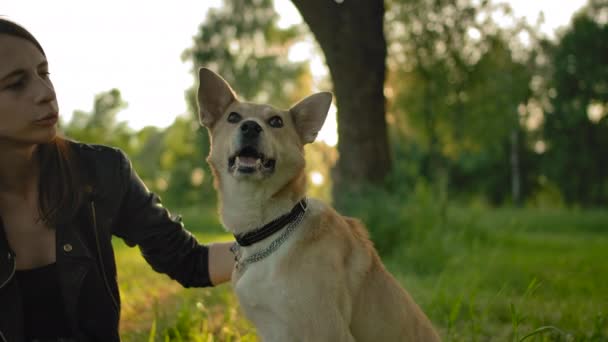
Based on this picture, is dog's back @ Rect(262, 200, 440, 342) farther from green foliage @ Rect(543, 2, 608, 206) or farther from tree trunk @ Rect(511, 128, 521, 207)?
tree trunk @ Rect(511, 128, 521, 207)

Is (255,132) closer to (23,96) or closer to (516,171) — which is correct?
(23,96)

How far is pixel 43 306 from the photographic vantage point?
9.43 ft

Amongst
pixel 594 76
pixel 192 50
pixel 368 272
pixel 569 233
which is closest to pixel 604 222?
pixel 569 233

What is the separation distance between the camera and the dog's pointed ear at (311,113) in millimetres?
3273

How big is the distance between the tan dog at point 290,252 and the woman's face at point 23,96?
2.84ft

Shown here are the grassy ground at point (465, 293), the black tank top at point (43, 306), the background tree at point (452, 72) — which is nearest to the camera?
the black tank top at point (43, 306)

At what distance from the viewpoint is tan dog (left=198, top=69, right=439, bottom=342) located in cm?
254

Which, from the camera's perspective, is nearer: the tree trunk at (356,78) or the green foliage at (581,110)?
the tree trunk at (356,78)

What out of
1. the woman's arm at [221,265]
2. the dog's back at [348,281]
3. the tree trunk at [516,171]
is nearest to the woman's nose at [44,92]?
the woman's arm at [221,265]

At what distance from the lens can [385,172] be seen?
28.8ft

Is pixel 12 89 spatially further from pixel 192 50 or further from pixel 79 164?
pixel 192 50

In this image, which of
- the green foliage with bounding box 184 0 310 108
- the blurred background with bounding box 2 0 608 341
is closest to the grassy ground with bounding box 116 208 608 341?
the blurred background with bounding box 2 0 608 341

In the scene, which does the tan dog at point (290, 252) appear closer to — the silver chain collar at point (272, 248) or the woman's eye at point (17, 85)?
the silver chain collar at point (272, 248)

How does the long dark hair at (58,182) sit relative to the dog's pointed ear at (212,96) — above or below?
below
